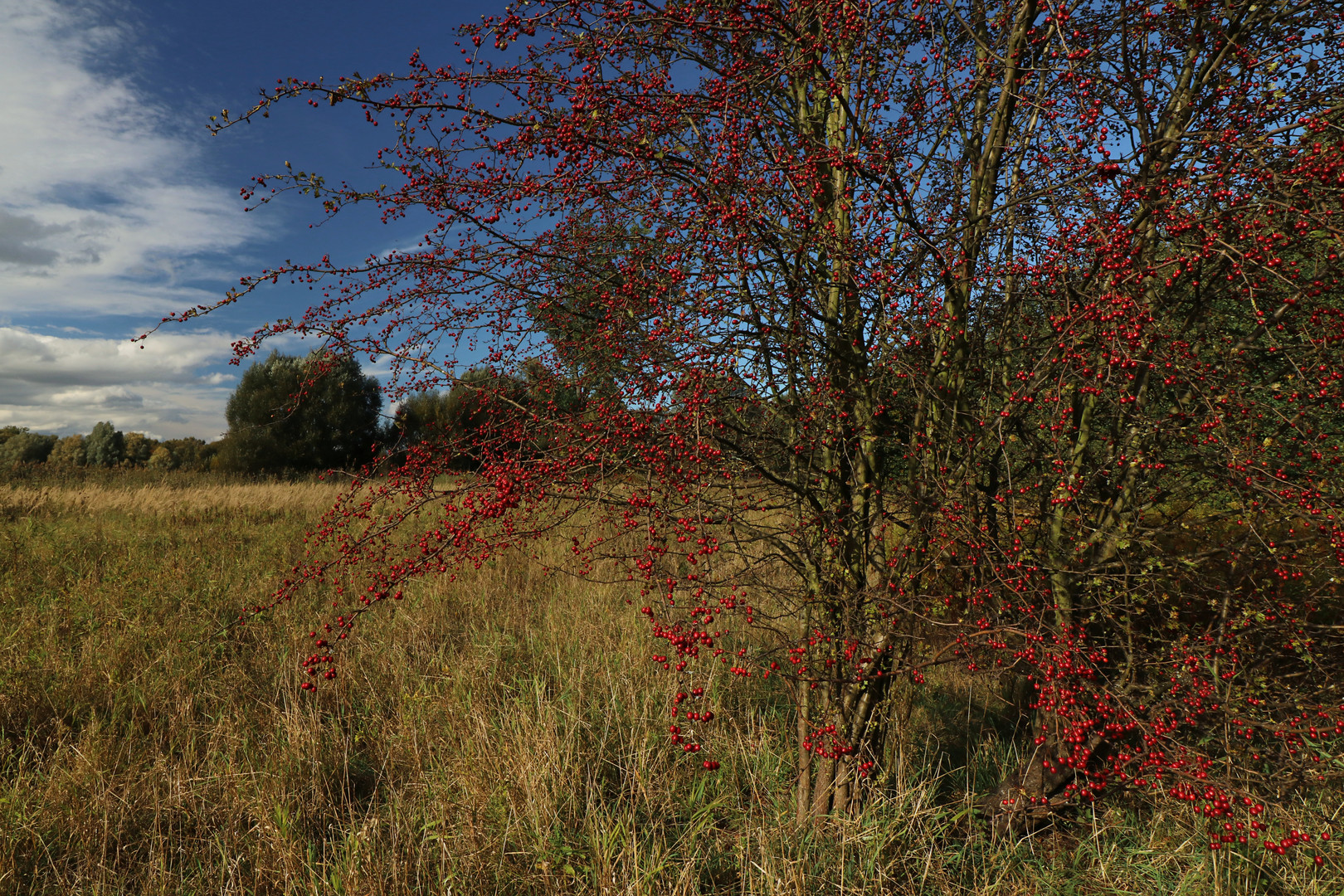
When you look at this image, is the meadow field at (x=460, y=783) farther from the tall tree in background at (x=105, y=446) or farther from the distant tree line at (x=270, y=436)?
the tall tree in background at (x=105, y=446)

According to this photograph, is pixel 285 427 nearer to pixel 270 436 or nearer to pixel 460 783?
pixel 270 436

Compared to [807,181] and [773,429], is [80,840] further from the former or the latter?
[807,181]

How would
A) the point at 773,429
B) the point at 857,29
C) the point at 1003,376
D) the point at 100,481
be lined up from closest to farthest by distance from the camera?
the point at 857,29
the point at 1003,376
the point at 773,429
the point at 100,481

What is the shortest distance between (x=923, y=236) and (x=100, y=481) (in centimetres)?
2071

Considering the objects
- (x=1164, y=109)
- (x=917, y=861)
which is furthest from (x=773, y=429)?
(x=1164, y=109)

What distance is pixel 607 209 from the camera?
3182mm

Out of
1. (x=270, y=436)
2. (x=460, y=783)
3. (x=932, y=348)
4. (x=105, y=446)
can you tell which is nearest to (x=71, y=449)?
(x=105, y=446)

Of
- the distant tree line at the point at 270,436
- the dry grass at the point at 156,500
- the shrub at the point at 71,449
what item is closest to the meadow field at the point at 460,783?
the dry grass at the point at 156,500

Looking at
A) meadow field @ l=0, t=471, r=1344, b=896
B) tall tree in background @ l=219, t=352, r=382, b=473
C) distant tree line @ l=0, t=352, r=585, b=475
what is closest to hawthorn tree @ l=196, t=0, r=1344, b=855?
meadow field @ l=0, t=471, r=1344, b=896

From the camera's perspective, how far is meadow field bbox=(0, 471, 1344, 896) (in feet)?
8.68

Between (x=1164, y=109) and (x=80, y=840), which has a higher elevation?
(x=1164, y=109)

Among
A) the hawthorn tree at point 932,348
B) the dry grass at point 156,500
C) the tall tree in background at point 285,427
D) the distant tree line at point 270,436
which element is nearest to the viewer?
the hawthorn tree at point 932,348

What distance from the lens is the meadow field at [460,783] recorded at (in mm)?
2646

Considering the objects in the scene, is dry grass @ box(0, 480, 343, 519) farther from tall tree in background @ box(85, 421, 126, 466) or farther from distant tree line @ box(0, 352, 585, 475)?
tall tree in background @ box(85, 421, 126, 466)
